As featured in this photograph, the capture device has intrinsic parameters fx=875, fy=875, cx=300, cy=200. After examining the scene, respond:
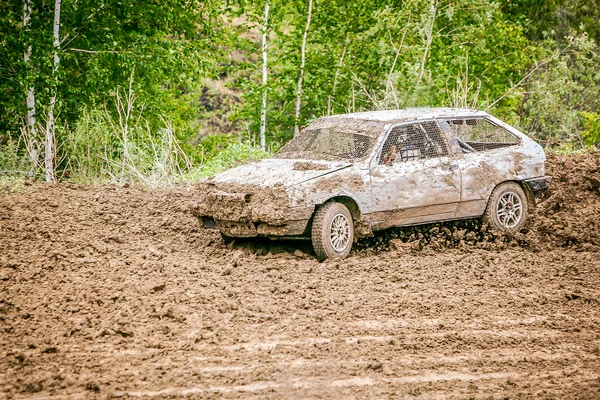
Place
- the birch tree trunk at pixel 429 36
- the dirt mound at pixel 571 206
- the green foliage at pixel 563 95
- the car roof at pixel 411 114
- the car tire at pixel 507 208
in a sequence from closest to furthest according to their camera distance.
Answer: the car roof at pixel 411 114
the car tire at pixel 507 208
the dirt mound at pixel 571 206
the birch tree trunk at pixel 429 36
the green foliage at pixel 563 95

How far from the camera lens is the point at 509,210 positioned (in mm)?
11414

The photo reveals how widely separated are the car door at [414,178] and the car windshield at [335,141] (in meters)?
0.24

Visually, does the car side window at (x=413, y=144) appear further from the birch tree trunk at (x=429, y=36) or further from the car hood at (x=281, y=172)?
the birch tree trunk at (x=429, y=36)

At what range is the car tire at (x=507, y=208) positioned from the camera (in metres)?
11.2

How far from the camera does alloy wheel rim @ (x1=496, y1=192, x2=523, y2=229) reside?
1134 centimetres

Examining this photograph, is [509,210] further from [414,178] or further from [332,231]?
[332,231]

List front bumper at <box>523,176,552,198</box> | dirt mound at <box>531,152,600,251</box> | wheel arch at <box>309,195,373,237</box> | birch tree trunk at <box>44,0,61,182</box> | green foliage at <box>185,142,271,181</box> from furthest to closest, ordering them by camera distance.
→ 1. green foliage at <box>185,142,271,181</box>
2. birch tree trunk at <box>44,0,61,182</box>
3. front bumper at <box>523,176,552,198</box>
4. dirt mound at <box>531,152,600,251</box>
5. wheel arch at <box>309,195,373,237</box>

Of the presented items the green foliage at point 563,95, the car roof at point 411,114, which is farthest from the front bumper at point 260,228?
the green foliage at point 563,95

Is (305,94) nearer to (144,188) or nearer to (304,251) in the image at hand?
(144,188)

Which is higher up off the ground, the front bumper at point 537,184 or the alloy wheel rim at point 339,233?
the front bumper at point 537,184

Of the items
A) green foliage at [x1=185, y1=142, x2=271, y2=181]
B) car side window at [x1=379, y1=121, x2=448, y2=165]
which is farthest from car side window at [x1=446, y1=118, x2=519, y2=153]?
green foliage at [x1=185, y1=142, x2=271, y2=181]

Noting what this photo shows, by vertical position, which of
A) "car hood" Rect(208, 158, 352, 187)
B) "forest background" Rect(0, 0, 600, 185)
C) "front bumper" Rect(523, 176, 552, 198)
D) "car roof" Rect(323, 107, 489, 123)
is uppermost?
"forest background" Rect(0, 0, 600, 185)

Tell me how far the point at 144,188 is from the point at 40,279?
20.6 feet

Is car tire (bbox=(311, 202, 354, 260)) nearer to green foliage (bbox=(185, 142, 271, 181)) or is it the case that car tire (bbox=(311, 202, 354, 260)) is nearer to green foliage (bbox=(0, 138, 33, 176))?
green foliage (bbox=(185, 142, 271, 181))
